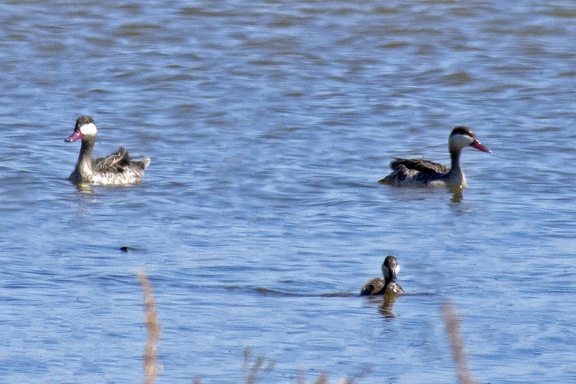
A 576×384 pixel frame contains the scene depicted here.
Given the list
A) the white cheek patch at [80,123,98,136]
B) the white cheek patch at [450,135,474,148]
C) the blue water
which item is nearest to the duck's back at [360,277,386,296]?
the blue water

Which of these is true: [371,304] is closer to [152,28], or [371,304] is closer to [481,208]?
[481,208]

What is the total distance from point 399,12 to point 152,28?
3.85 meters

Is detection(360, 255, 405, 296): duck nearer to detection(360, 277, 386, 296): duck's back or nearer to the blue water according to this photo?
detection(360, 277, 386, 296): duck's back

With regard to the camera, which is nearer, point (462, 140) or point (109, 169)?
point (109, 169)

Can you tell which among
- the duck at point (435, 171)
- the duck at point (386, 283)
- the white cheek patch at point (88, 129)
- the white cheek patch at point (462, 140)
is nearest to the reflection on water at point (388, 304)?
the duck at point (386, 283)

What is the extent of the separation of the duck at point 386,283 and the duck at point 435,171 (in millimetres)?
3978

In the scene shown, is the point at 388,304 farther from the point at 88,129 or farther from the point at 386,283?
the point at 88,129

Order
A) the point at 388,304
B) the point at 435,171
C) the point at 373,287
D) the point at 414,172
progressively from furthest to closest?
the point at 435,171 → the point at 414,172 → the point at 373,287 → the point at 388,304

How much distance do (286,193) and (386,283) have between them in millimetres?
3762

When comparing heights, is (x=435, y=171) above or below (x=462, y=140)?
below

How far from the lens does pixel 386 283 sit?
9.27 m

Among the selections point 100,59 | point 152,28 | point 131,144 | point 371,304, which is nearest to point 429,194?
point 131,144

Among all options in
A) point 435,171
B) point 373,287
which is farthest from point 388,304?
point 435,171

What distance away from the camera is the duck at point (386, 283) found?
9.18 meters
